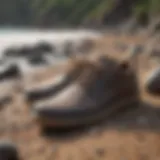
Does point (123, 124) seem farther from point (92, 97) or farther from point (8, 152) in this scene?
point (8, 152)

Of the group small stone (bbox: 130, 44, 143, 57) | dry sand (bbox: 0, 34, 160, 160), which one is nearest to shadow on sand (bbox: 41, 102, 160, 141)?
dry sand (bbox: 0, 34, 160, 160)

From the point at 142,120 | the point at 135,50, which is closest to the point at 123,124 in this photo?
the point at 142,120

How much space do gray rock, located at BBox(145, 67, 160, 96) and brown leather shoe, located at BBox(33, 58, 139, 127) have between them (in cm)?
2

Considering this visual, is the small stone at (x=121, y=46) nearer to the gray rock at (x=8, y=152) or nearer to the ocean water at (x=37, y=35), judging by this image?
the ocean water at (x=37, y=35)

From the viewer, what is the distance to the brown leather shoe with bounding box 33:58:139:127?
0.51m

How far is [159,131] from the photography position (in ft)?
1.57

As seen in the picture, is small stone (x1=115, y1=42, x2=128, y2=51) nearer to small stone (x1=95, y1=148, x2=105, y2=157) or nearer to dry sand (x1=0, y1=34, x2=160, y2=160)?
dry sand (x1=0, y1=34, x2=160, y2=160)

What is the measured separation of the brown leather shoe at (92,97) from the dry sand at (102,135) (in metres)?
0.02

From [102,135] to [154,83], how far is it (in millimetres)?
166

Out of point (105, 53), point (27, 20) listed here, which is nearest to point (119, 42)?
point (105, 53)

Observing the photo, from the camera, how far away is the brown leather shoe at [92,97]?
51cm

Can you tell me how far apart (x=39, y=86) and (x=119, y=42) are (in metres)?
0.17

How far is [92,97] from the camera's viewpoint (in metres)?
0.55

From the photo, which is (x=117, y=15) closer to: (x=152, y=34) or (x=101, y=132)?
(x=152, y=34)
